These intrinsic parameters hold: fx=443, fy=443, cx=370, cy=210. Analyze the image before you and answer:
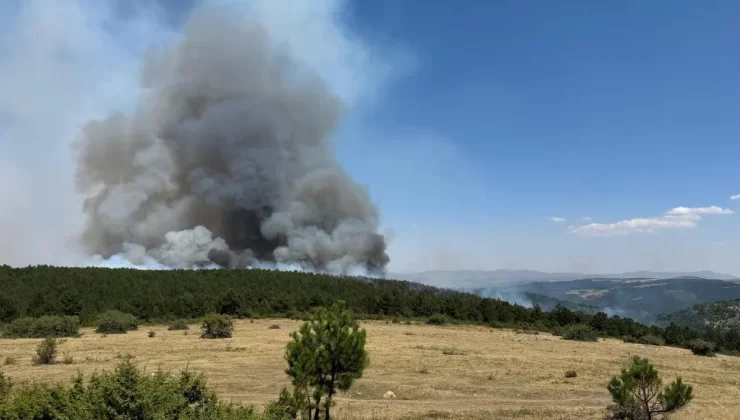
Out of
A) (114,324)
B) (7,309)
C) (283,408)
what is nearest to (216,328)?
(114,324)

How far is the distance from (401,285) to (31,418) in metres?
75.9

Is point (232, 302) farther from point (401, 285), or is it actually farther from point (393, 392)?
point (393, 392)

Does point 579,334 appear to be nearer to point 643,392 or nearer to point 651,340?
point 651,340

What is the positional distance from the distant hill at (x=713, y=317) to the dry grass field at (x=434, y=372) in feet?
267

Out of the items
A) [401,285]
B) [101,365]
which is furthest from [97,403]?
[401,285]

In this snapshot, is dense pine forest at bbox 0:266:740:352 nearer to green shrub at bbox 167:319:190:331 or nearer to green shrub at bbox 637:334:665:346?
green shrub at bbox 637:334:665:346

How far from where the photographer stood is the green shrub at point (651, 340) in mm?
41031

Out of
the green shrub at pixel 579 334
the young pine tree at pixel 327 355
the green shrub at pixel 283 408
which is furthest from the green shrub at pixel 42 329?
the green shrub at pixel 579 334

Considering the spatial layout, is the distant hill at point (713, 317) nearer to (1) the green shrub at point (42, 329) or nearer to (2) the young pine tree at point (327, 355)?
(2) the young pine tree at point (327, 355)

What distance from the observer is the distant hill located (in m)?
93.1

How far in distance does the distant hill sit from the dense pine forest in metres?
49.0

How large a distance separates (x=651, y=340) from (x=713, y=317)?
3253 inches

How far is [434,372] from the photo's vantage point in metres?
20.8

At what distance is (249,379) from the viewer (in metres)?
18.2
